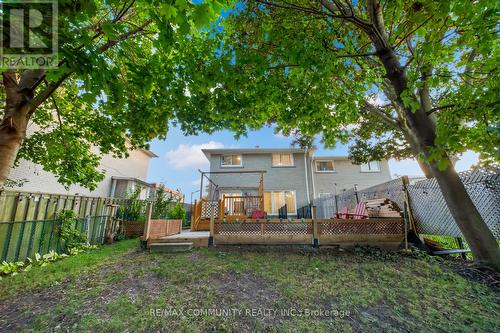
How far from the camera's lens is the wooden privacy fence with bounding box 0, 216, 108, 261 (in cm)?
422

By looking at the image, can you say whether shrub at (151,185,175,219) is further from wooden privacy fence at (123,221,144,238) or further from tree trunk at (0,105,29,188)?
tree trunk at (0,105,29,188)

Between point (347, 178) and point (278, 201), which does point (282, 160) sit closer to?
point (278, 201)

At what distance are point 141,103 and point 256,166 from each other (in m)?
11.0

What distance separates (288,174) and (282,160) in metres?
1.19

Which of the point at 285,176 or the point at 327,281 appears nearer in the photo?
the point at 327,281

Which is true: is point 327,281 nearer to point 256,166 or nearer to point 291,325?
point 291,325

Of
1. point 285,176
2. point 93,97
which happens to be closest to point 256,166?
point 285,176

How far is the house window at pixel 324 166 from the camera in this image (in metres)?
15.5

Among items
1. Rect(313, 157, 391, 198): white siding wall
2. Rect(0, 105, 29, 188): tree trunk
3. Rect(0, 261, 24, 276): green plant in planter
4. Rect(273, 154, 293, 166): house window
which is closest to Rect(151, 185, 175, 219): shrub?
Rect(0, 261, 24, 276): green plant in planter

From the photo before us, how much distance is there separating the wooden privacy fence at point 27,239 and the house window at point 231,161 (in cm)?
961

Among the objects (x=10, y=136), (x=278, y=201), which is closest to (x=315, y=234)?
(x=10, y=136)

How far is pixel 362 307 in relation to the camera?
8.91ft

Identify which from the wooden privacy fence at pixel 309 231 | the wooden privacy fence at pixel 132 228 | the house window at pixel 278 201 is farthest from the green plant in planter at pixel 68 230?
the house window at pixel 278 201

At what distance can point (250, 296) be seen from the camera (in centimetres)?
302
